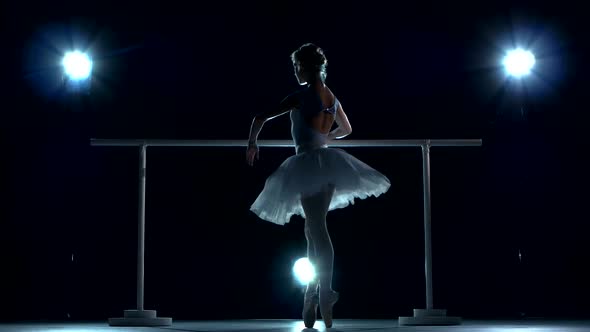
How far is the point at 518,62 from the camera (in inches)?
201

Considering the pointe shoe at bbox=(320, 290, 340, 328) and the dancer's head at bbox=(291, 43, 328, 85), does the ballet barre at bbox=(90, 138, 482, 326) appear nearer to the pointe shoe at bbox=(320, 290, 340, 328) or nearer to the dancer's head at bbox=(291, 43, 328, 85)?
the dancer's head at bbox=(291, 43, 328, 85)

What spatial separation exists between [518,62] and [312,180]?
2.06 m

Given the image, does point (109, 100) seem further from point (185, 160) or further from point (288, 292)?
point (288, 292)

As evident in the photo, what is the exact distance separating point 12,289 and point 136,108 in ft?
3.74

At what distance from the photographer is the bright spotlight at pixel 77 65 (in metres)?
5.02

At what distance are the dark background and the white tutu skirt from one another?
51.3 inches

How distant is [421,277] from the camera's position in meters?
5.02

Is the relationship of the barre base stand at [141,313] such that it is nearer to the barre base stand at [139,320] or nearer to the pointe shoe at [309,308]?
the barre base stand at [139,320]

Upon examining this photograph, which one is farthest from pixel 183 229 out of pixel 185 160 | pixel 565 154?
pixel 565 154

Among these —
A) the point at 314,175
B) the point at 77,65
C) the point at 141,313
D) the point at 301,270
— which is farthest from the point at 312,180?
the point at 77,65

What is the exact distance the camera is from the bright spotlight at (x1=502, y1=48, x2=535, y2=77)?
5086 mm

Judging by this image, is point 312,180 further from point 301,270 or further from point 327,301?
point 301,270

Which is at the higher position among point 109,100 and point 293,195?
point 109,100

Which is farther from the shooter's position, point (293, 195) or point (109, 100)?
point (109, 100)
